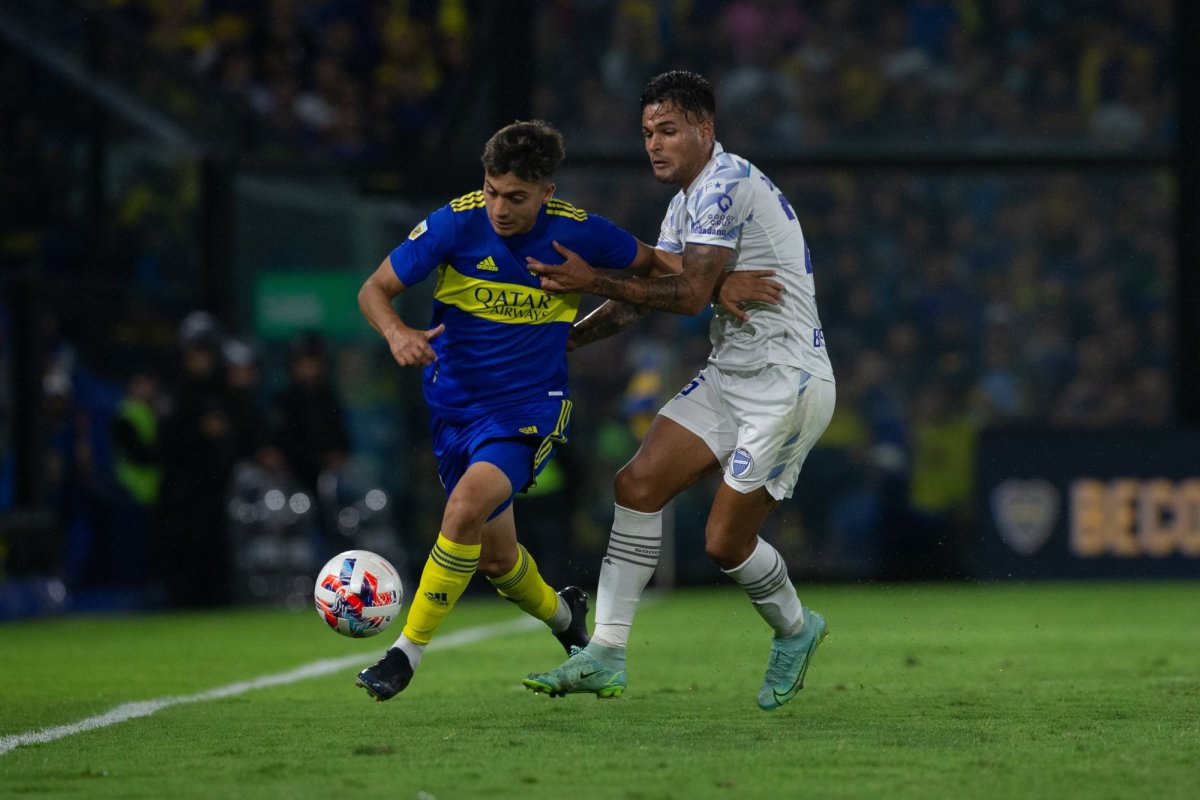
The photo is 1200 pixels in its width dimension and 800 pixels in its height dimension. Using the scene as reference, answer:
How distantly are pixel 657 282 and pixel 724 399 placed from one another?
0.53 meters

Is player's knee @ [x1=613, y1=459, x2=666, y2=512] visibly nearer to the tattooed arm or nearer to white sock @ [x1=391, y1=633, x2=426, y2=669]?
the tattooed arm

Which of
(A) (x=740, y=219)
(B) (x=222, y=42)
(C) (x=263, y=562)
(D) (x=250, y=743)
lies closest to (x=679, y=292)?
(A) (x=740, y=219)

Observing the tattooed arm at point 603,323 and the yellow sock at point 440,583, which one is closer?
the yellow sock at point 440,583

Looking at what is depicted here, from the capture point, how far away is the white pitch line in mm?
6078

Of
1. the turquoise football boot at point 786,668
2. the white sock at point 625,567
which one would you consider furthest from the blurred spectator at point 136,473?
the turquoise football boot at point 786,668

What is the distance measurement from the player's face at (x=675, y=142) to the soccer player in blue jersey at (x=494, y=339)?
0.31m

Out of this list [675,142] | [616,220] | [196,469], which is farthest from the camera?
[616,220]

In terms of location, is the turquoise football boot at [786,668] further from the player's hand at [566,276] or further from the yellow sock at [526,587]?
the player's hand at [566,276]

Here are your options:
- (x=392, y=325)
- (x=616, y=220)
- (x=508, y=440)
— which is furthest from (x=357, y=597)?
(x=616, y=220)

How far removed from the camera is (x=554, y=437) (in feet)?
22.5

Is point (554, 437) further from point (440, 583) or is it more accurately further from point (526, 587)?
point (440, 583)

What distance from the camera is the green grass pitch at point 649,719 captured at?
16.2 ft

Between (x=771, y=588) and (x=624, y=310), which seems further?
(x=624, y=310)

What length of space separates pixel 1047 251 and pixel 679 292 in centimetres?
1051
